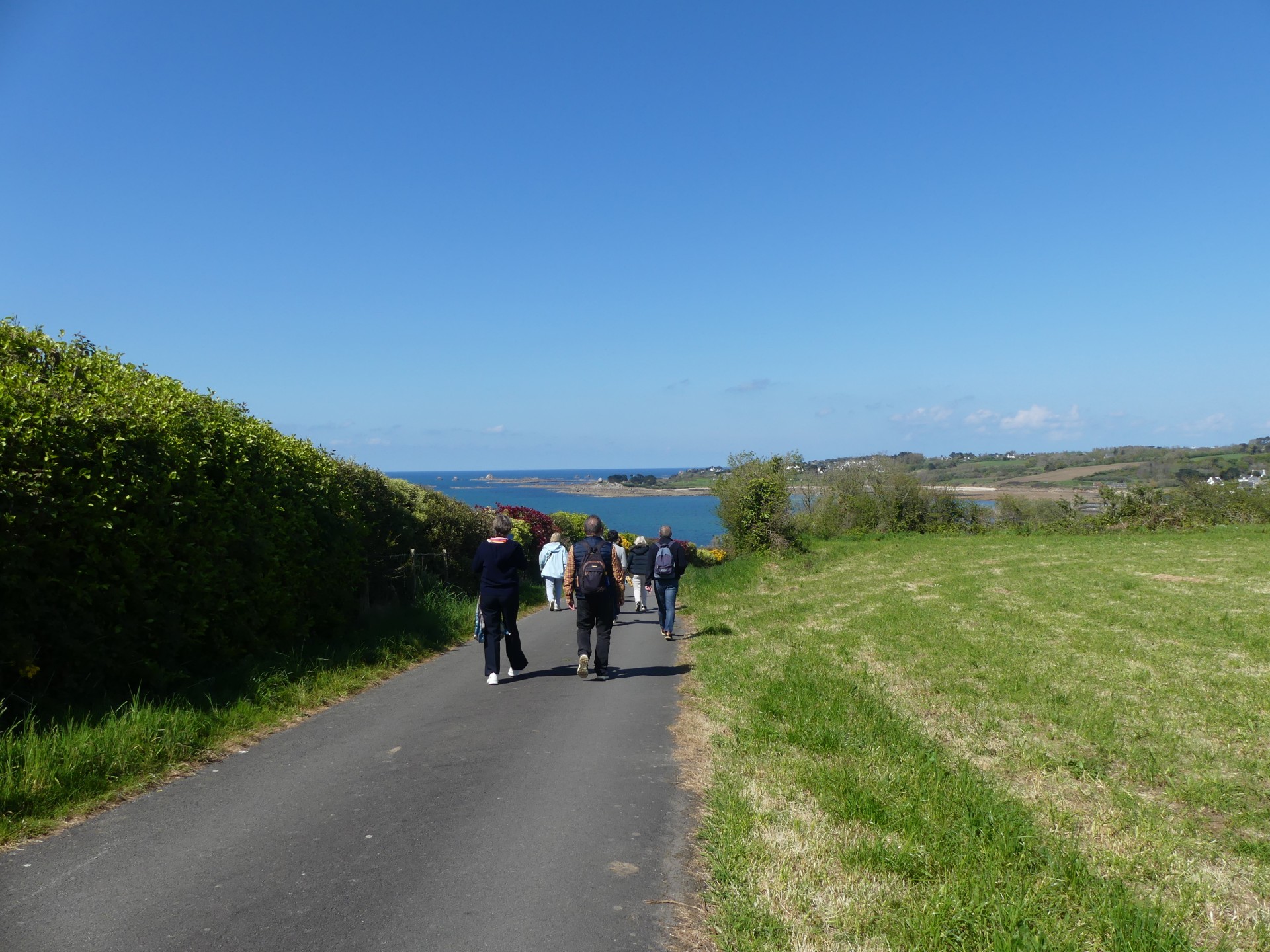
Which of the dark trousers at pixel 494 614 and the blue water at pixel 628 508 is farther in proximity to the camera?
the blue water at pixel 628 508

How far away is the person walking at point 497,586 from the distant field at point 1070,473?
10496cm

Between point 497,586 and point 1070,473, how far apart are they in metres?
116

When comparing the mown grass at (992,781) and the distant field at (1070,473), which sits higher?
the distant field at (1070,473)

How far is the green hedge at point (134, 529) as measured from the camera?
18.0 ft

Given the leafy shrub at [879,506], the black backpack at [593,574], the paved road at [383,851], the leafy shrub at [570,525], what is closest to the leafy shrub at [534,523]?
the leafy shrub at [570,525]

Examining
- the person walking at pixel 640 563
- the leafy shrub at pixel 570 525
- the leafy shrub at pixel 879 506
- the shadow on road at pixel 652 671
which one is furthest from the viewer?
the leafy shrub at pixel 879 506

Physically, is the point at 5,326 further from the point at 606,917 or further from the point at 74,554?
the point at 606,917

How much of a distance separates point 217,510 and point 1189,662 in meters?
10.9

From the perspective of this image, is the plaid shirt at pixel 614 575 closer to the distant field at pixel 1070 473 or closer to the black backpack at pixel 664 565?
the black backpack at pixel 664 565

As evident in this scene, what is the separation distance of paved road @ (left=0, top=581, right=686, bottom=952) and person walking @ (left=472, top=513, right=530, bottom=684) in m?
1.87

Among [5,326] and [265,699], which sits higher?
[5,326]

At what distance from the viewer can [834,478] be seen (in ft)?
193

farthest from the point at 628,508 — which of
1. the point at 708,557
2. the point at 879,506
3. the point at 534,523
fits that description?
the point at 534,523

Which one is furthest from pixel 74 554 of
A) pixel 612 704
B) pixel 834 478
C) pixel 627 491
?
pixel 627 491
